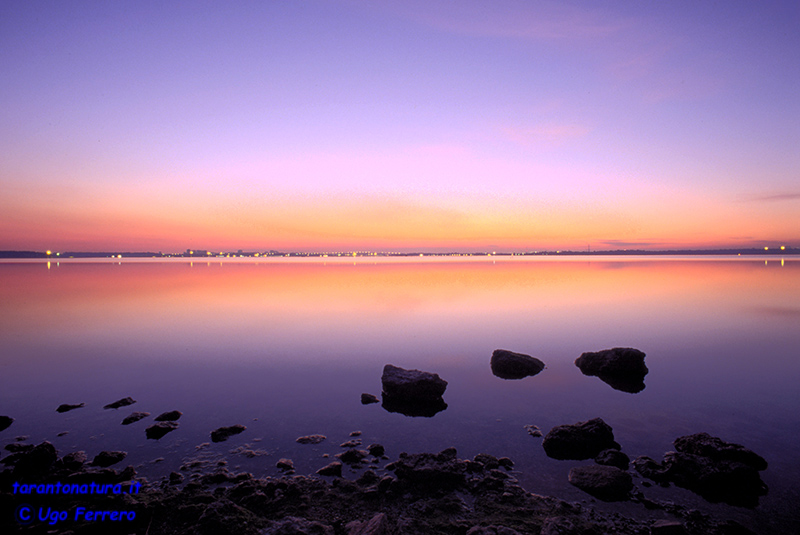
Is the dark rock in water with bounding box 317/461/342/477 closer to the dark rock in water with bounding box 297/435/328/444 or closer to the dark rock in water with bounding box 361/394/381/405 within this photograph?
the dark rock in water with bounding box 297/435/328/444

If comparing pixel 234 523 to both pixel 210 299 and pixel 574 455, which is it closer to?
pixel 574 455

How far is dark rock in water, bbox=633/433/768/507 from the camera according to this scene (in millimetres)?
6195

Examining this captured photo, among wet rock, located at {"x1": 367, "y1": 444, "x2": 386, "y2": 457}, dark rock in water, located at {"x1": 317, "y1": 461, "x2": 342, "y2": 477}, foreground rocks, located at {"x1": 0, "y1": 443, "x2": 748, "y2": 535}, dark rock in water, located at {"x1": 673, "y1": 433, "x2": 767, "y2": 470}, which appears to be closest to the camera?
foreground rocks, located at {"x1": 0, "y1": 443, "x2": 748, "y2": 535}

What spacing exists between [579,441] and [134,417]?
931cm

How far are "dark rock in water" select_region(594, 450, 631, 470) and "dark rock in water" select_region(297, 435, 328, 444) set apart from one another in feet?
16.7

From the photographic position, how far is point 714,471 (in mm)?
6406

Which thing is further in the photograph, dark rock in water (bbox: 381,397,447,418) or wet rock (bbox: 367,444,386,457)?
dark rock in water (bbox: 381,397,447,418)

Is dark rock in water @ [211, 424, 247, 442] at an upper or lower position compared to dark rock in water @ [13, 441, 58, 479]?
lower

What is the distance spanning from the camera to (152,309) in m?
26.6

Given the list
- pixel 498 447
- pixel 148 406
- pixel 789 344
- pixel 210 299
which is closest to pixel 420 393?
pixel 498 447

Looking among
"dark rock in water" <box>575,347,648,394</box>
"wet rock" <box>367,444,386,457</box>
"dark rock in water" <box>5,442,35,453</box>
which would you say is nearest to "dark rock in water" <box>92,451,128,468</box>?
"dark rock in water" <box>5,442,35,453</box>

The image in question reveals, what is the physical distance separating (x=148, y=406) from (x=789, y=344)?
2321 cm

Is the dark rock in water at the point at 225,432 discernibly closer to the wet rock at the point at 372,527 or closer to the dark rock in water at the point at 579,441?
the wet rock at the point at 372,527

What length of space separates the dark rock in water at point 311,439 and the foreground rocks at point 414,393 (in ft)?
7.08
